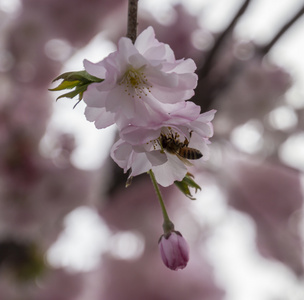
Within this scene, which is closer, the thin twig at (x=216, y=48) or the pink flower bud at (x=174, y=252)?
the pink flower bud at (x=174, y=252)

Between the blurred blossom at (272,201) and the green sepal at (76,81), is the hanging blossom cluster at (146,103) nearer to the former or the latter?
the green sepal at (76,81)

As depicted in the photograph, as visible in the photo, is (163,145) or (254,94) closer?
(163,145)

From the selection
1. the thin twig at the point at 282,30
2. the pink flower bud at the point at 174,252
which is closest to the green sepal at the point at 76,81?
the pink flower bud at the point at 174,252

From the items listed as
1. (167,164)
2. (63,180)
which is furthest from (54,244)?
(167,164)

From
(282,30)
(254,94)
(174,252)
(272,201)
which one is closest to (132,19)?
(174,252)

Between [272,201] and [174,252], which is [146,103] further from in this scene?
[272,201]

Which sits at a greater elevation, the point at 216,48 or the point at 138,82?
the point at 216,48

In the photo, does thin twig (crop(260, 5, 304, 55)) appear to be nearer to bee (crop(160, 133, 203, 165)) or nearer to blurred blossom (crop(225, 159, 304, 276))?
blurred blossom (crop(225, 159, 304, 276))

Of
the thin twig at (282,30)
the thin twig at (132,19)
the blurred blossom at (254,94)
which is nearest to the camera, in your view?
the thin twig at (132,19)
